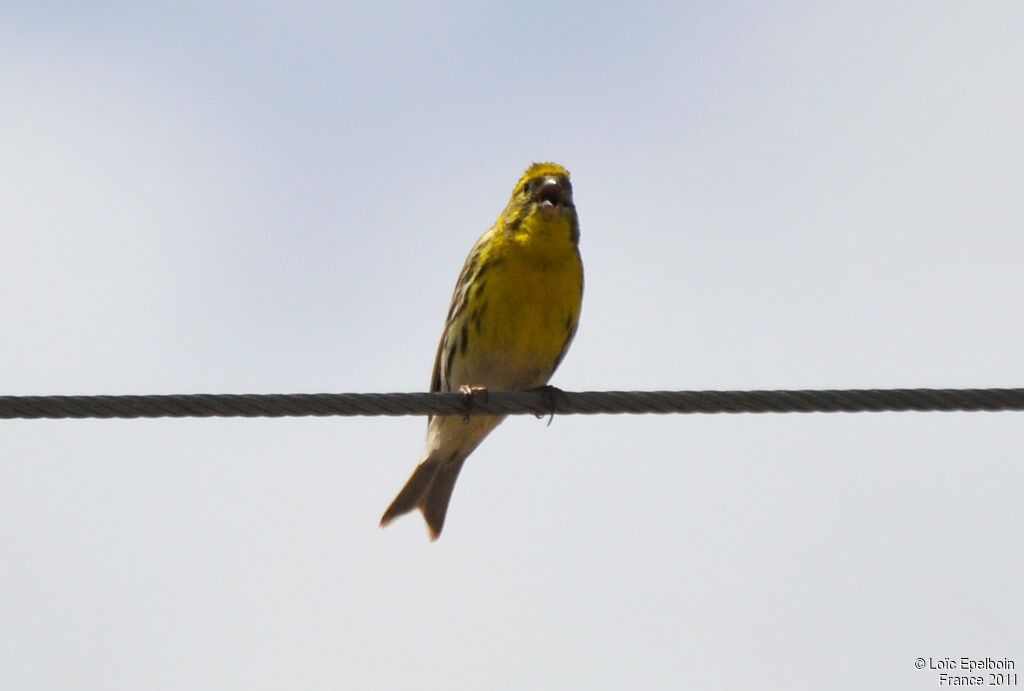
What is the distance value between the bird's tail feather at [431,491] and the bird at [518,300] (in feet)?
1.50

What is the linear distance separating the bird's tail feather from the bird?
1.50 feet

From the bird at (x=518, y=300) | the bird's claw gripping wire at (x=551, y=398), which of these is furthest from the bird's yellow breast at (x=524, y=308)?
the bird's claw gripping wire at (x=551, y=398)

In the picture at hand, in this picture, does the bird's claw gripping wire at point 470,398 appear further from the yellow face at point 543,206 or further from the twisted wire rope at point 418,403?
the yellow face at point 543,206

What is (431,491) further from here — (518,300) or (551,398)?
(551,398)

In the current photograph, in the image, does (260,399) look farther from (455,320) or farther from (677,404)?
(455,320)

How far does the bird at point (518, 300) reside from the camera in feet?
25.3

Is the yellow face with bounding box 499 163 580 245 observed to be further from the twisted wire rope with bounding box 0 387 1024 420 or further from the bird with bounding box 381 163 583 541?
the twisted wire rope with bounding box 0 387 1024 420

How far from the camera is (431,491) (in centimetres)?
873

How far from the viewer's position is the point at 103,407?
204 inches

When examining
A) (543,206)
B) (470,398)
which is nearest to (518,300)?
(543,206)

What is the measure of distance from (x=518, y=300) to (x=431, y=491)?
5.16 ft

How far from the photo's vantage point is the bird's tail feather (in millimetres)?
8680

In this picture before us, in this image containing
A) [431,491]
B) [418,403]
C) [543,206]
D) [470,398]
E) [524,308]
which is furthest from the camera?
[431,491]

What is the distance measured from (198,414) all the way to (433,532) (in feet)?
11.8
